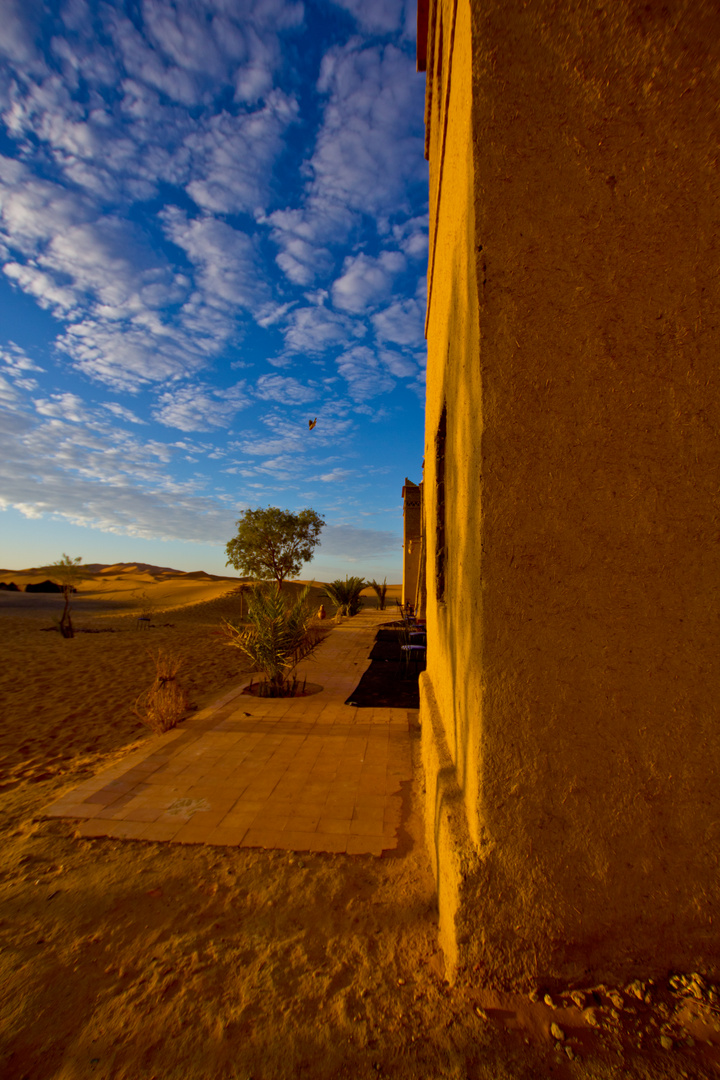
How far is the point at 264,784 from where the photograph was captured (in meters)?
3.24

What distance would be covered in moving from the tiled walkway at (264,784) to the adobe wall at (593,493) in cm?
119

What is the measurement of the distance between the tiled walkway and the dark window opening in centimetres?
145

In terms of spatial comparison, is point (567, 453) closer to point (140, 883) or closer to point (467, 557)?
point (467, 557)

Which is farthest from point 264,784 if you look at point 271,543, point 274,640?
point 271,543

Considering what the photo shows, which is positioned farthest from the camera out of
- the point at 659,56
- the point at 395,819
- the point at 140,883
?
the point at 395,819

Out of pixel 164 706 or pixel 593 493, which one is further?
pixel 164 706

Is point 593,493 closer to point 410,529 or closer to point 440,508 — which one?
point 440,508

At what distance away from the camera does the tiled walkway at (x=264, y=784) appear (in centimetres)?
267

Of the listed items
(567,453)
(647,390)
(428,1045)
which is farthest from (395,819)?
(647,390)

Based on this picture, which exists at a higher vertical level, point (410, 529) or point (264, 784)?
point (410, 529)

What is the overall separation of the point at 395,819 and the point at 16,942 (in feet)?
5.99

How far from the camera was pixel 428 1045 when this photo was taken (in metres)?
1.44

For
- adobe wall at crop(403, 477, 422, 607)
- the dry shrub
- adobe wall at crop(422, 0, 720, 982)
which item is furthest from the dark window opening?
adobe wall at crop(403, 477, 422, 607)

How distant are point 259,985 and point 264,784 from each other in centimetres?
157
